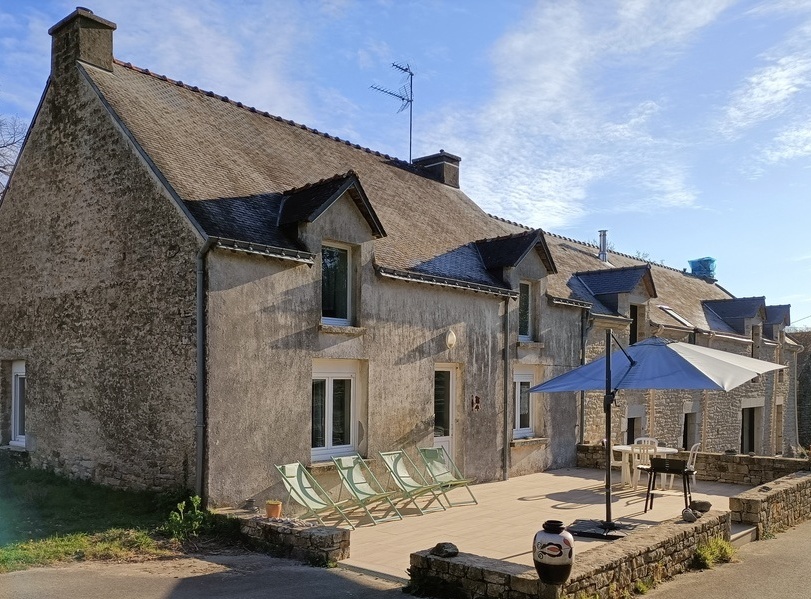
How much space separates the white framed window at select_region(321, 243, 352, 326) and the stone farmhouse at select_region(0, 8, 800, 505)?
0.05 meters

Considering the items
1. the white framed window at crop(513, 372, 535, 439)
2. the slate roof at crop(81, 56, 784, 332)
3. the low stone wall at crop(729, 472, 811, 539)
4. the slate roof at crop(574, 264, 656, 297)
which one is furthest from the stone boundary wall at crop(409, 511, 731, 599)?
the slate roof at crop(574, 264, 656, 297)

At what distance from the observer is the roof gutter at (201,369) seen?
944 cm

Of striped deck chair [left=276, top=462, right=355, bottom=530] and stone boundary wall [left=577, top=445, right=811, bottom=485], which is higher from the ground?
striped deck chair [left=276, top=462, right=355, bottom=530]

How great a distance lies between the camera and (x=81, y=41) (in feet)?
39.4

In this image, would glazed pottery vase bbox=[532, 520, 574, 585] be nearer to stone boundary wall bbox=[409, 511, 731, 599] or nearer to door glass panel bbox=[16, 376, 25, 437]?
stone boundary wall bbox=[409, 511, 731, 599]

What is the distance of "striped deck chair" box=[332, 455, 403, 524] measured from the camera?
10.1 m

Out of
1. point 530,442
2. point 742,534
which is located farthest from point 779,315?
point 742,534

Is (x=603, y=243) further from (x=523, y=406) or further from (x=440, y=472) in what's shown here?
(x=440, y=472)

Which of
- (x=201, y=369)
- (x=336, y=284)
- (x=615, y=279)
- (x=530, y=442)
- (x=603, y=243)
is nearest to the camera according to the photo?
(x=201, y=369)

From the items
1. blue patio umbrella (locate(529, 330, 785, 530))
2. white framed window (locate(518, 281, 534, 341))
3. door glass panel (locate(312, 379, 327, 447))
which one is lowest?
door glass panel (locate(312, 379, 327, 447))

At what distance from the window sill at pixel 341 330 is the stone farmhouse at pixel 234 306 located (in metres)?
0.04

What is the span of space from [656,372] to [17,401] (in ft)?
37.9

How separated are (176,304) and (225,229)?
124 cm

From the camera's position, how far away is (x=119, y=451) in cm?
1074
